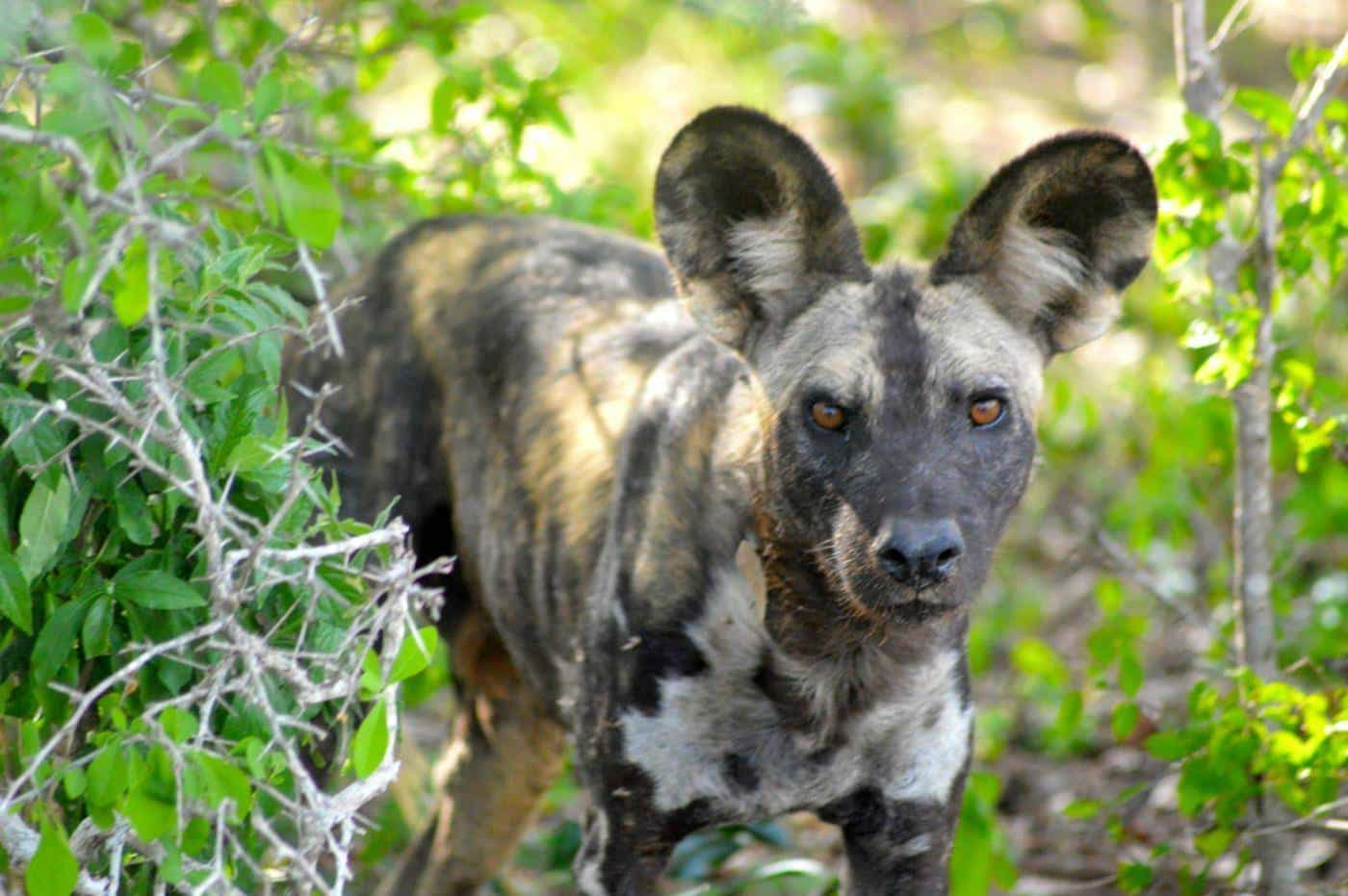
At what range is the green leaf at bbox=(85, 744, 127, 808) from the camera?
8.20ft

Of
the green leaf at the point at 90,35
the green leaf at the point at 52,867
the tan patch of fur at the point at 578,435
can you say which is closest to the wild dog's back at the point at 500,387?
the tan patch of fur at the point at 578,435

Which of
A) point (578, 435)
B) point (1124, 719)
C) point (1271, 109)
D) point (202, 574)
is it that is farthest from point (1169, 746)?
point (202, 574)

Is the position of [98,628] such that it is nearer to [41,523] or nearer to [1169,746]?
[41,523]

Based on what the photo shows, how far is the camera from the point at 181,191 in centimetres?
320

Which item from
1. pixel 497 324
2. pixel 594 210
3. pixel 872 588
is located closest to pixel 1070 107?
pixel 594 210

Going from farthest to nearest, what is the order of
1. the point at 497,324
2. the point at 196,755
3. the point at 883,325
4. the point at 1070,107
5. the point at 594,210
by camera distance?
the point at 1070,107 → the point at 594,210 → the point at 497,324 → the point at 883,325 → the point at 196,755

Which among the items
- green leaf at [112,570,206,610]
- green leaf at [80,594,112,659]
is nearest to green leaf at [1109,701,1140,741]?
green leaf at [112,570,206,610]

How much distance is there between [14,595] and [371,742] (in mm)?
667

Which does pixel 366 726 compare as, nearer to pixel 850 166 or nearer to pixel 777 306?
pixel 777 306

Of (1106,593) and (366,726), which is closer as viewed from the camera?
(366,726)

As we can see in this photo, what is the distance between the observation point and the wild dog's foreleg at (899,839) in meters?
3.61

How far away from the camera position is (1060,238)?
3744 mm

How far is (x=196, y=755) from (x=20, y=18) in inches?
42.8

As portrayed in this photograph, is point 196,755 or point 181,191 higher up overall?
point 181,191
